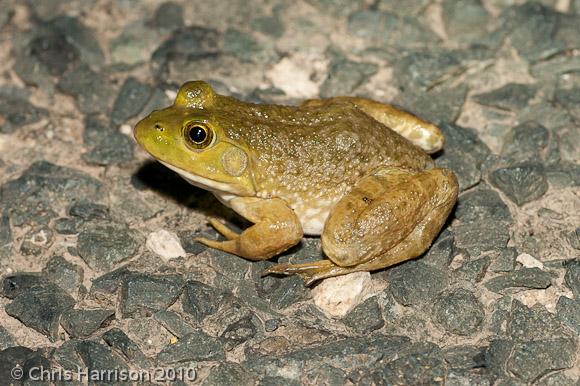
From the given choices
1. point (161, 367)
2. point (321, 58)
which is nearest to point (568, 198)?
point (321, 58)

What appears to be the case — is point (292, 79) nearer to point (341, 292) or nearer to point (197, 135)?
point (197, 135)

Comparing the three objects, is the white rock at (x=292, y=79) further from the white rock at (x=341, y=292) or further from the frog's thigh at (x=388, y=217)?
the white rock at (x=341, y=292)

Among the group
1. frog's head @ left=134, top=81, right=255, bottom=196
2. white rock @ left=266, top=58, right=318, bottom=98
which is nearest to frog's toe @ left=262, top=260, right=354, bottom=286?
frog's head @ left=134, top=81, right=255, bottom=196

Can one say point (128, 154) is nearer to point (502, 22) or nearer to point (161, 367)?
point (161, 367)

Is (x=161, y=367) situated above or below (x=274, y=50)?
below

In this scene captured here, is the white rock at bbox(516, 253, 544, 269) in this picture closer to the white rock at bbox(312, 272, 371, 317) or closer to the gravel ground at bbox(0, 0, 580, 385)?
the gravel ground at bbox(0, 0, 580, 385)

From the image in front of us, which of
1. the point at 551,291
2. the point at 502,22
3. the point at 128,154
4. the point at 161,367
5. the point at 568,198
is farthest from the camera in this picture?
the point at 502,22
